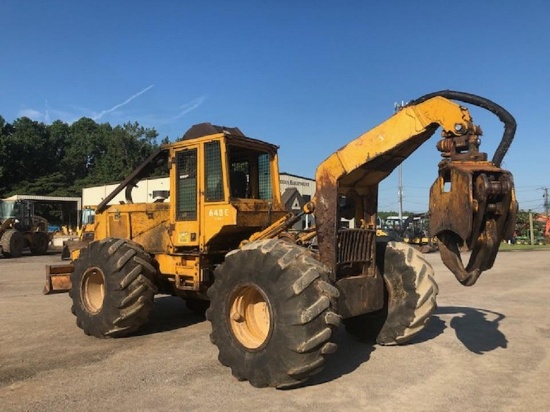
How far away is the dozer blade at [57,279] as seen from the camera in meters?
8.50

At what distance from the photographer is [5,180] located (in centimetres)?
5547

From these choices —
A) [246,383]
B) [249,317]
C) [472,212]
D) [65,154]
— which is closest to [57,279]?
[249,317]

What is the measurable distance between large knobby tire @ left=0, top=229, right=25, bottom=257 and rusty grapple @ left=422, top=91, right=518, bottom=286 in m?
24.5

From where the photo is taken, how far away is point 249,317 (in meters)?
5.65

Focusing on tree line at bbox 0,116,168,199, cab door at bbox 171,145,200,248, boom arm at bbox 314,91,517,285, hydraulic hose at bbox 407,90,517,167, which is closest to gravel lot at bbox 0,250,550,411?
boom arm at bbox 314,91,517,285

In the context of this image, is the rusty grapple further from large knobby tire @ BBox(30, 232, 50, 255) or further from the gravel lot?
large knobby tire @ BBox(30, 232, 50, 255)

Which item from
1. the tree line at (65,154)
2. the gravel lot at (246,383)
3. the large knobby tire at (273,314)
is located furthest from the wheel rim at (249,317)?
the tree line at (65,154)

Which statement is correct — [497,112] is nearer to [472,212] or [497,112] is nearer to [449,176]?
[449,176]

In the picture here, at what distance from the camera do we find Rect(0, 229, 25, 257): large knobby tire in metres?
24.6

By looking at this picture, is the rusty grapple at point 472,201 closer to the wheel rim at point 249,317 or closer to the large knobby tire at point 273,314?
the large knobby tire at point 273,314

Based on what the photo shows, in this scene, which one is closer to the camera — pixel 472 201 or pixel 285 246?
pixel 472 201

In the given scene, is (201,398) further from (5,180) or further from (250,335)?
(5,180)

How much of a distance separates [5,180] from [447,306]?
5634 cm

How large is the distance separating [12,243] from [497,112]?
24926 millimetres
